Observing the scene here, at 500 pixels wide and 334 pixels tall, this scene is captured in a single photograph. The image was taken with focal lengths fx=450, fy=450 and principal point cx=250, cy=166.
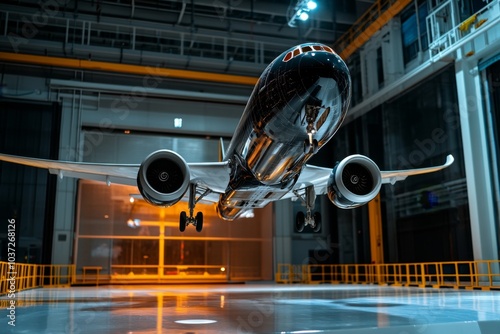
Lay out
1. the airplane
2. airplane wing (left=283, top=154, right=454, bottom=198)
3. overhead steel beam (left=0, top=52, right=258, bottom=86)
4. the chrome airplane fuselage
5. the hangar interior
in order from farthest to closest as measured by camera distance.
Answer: overhead steel beam (left=0, top=52, right=258, bottom=86), the hangar interior, airplane wing (left=283, top=154, right=454, bottom=198), the airplane, the chrome airplane fuselage

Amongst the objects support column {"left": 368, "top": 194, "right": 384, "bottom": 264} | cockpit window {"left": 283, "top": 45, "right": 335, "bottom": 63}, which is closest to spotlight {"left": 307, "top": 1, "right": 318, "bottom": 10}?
support column {"left": 368, "top": 194, "right": 384, "bottom": 264}

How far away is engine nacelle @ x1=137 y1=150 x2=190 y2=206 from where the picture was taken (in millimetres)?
12383

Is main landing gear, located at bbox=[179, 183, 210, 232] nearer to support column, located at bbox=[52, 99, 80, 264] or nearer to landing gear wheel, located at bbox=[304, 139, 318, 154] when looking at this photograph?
landing gear wheel, located at bbox=[304, 139, 318, 154]

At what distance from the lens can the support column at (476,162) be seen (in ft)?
61.6

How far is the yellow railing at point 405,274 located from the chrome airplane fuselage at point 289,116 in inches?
406

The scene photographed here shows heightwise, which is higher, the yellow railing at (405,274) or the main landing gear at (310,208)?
the main landing gear at (310,208)

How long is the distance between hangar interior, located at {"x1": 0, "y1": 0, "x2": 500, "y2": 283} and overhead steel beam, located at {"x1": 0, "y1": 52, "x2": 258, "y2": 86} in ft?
0.28

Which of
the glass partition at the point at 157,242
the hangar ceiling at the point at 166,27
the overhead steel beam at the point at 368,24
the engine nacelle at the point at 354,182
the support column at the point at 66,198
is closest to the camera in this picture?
the engine nacelle at the point at 354,182

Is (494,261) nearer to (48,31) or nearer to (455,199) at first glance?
(455,199)

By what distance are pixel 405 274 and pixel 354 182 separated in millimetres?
13173

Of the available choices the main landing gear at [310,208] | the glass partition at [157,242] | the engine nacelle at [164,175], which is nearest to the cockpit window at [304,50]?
the engine nacelle at [164,175]

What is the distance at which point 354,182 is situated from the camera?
13523 mm

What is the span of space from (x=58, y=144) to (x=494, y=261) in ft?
81.5

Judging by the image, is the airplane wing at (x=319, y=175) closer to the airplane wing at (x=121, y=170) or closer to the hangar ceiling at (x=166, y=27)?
the airplane wing at (x=121, y=170)
